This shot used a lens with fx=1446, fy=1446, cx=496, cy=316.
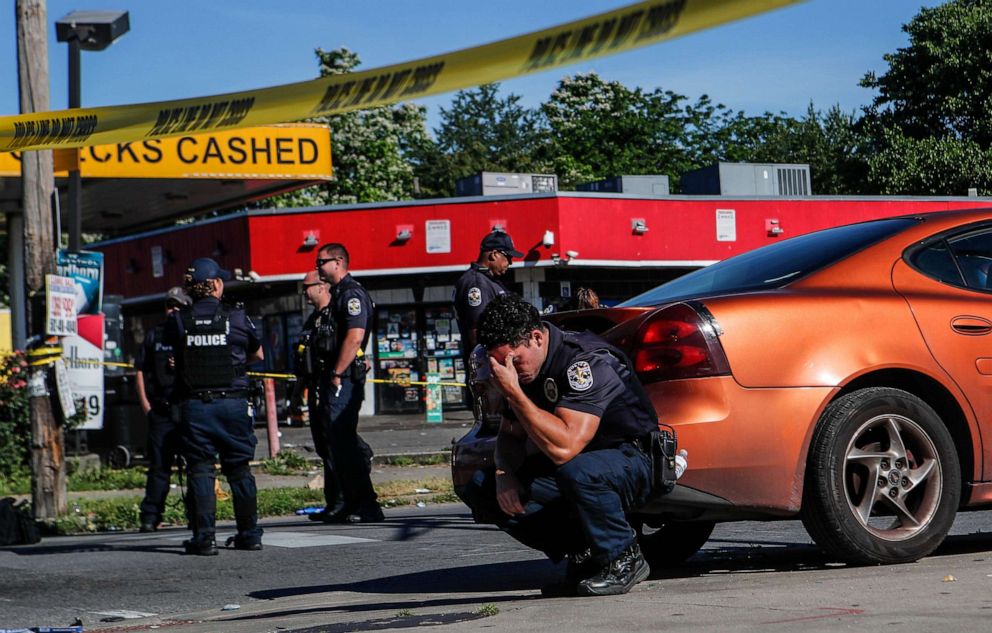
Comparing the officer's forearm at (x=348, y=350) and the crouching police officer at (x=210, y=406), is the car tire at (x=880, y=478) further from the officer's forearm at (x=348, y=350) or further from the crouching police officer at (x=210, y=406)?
the officer's forearm at (x=348, y=350)

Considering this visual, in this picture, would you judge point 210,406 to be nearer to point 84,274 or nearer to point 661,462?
point 84,274

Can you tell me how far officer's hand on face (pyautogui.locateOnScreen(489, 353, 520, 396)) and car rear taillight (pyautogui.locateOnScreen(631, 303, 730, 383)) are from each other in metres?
0.71

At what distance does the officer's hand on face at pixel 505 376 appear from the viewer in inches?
200

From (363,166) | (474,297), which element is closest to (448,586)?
(474,297)

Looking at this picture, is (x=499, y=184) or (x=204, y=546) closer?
(x=204, y=546)

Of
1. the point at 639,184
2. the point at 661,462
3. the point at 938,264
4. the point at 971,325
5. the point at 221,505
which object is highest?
the point at 639,184

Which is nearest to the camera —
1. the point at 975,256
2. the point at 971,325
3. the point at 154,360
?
the point at 971,325

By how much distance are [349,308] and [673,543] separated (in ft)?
12.9

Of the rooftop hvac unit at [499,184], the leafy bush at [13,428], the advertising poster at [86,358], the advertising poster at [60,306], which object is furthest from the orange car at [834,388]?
the rooftop hvac unit at [499,184]

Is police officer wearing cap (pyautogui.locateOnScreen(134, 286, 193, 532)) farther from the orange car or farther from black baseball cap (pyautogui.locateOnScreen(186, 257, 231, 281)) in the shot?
the orange car

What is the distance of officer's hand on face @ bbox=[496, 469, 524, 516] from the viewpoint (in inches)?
214

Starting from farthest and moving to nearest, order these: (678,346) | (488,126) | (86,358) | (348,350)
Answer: (488,126) < (86,358) < (348,350) < (678,346)

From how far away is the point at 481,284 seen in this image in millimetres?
9148

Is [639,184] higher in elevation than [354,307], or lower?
higher
